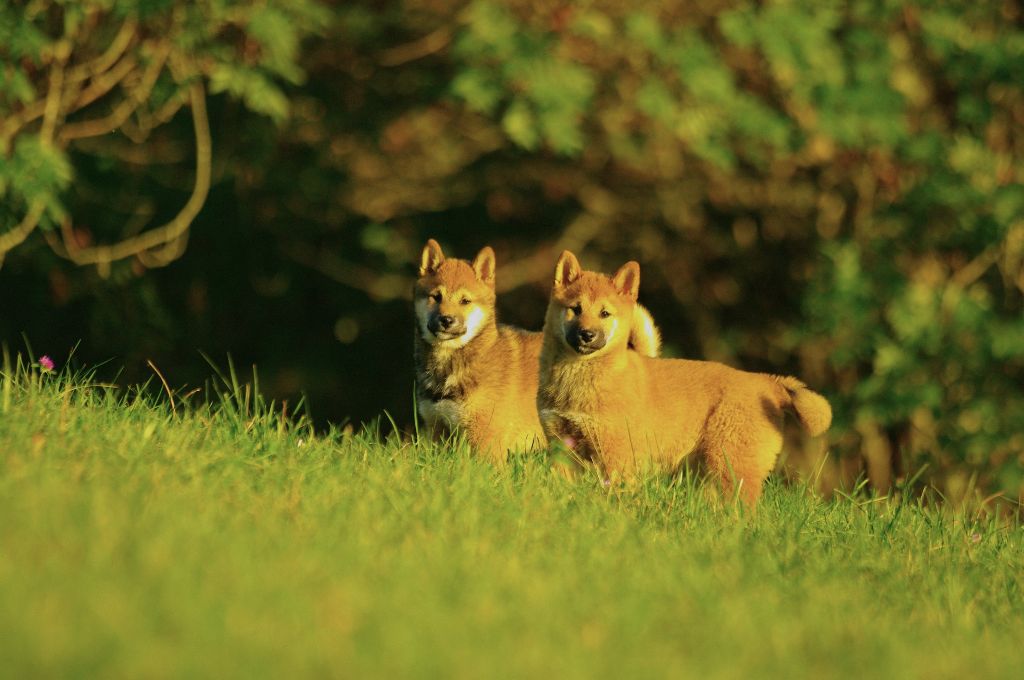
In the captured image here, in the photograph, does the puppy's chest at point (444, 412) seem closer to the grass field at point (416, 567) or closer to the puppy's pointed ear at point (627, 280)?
the grass field at point (416, 567)

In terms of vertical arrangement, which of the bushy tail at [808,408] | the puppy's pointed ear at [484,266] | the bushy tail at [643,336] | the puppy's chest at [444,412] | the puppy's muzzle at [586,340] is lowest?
the puppy's chest at [444,412]

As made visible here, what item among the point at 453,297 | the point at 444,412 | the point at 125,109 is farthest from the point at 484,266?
the point at 125,109

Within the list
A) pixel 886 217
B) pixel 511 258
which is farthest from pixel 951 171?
pixel 511 258

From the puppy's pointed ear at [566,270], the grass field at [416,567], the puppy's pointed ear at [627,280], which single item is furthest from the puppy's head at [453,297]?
the puppy's pointed ear at [627,280]

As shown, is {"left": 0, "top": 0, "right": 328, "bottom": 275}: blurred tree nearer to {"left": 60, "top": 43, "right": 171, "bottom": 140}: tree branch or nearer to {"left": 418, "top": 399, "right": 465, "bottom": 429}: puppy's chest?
{"left": 60, "top": 43, "right": 171, "bottom": 140}: tree branch

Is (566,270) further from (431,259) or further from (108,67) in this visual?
(108,67)

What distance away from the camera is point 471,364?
830cm

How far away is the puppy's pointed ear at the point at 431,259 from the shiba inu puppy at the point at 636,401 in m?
0.86

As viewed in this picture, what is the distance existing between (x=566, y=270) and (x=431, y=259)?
0.94 m

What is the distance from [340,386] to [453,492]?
36.7 ft

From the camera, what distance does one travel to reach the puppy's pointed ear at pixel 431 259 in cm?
849

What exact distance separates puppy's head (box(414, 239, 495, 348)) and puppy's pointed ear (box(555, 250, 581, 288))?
0.54 meters

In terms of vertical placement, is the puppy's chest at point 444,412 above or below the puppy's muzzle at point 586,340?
below

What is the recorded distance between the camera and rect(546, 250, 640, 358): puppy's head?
762 centimetres
